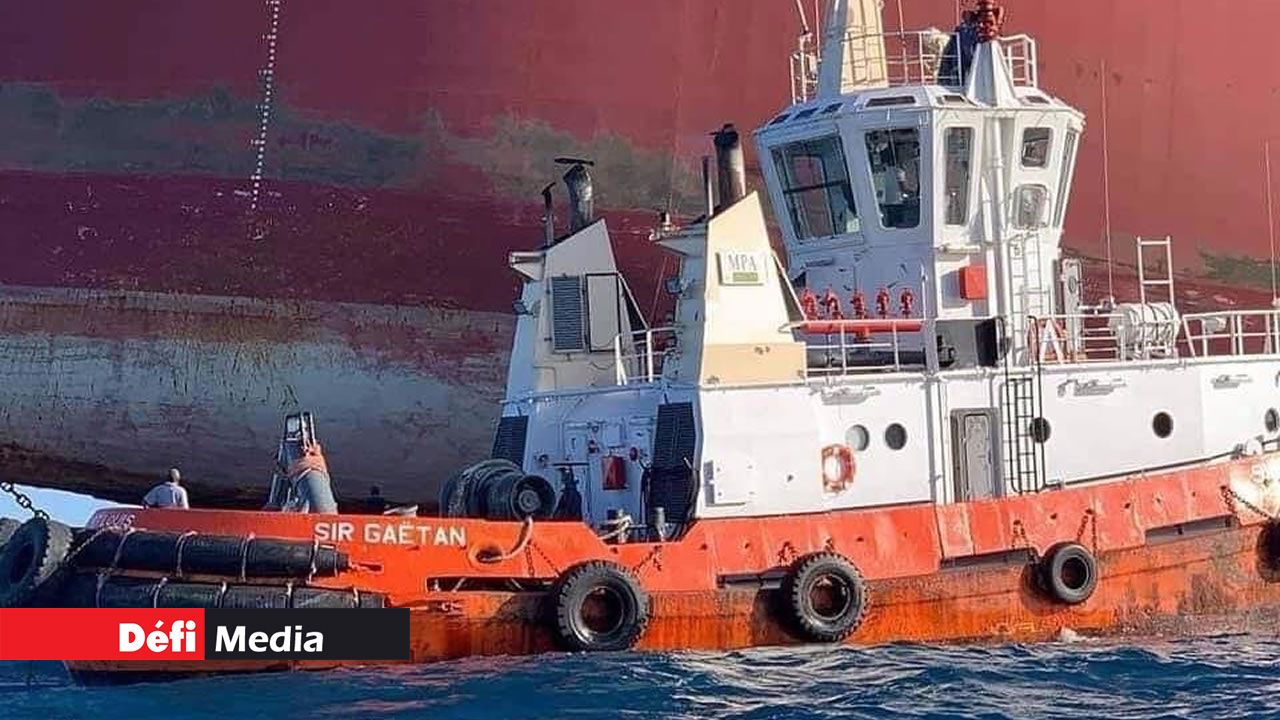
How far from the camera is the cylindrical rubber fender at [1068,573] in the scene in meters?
9.97

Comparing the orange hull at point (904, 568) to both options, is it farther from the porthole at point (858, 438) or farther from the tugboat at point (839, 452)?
the porthole at point (858, 438)

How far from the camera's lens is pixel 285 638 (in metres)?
8.78

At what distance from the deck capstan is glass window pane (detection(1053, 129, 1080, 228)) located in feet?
0.04

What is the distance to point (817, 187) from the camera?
449 inches

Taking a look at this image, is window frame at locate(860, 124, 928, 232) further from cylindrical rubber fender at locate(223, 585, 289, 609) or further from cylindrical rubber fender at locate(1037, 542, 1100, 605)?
cylindrical rubber fender at locate(223, 585, 289, 609)

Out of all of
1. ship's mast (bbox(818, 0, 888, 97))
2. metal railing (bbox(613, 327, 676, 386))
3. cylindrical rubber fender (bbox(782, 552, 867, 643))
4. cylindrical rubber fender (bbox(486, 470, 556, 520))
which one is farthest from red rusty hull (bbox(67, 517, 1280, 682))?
ship's mast (bbox(818, 0, 888, 97))

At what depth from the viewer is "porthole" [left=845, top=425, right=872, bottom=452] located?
34.0ft

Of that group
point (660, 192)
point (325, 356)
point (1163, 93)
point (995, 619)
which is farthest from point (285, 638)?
point (1163, 93)

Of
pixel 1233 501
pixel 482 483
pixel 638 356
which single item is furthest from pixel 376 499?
pixel 1233 501

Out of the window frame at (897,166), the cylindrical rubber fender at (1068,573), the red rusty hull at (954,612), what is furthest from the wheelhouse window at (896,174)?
the red rusty hull at (954,612)

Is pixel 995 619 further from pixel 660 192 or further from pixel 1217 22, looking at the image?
pixel 1217 22

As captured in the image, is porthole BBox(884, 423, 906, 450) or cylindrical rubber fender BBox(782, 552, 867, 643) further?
porthole BBox(884, 423, 906, 450)

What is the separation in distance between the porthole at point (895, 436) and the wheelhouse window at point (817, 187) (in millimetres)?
1537

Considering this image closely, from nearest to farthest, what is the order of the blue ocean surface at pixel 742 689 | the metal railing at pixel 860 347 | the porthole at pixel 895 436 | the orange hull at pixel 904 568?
the blue ocean surface at pixel 742 689, the orange hull at pixel 904 568, the metal railing at pixel 860 347, the porthole at pixel 895 436
